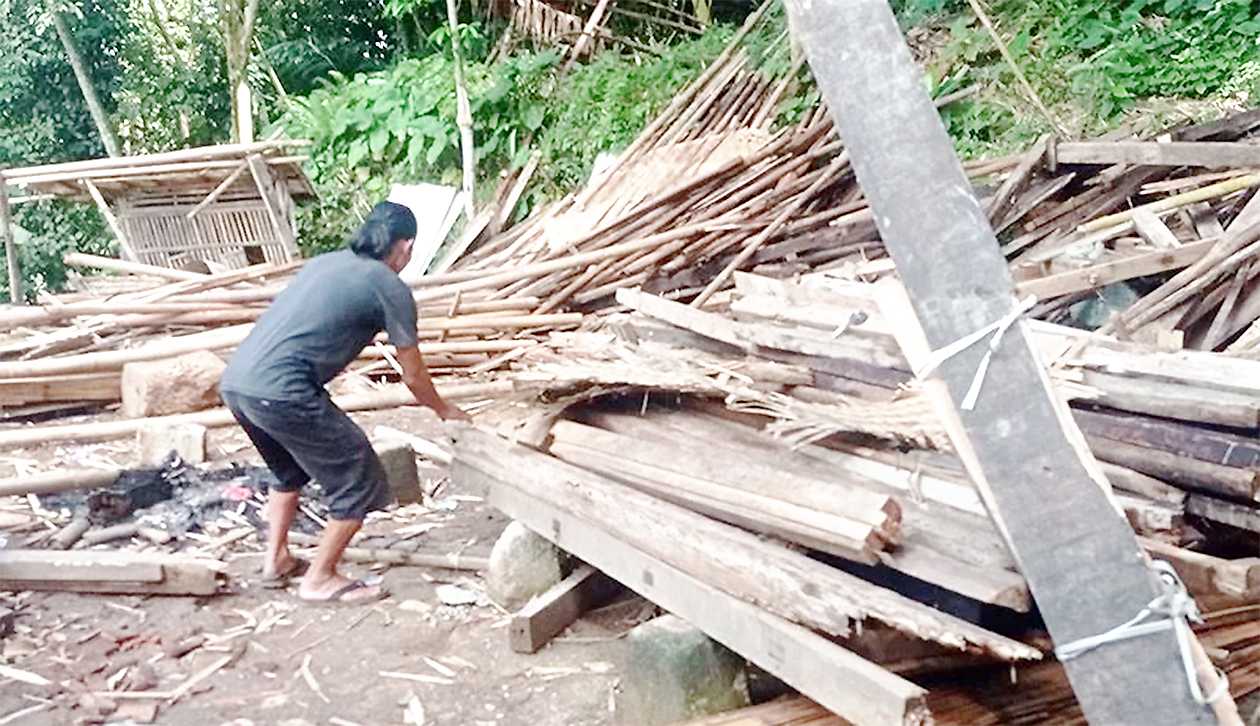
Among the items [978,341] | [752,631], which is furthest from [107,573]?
[978,341]

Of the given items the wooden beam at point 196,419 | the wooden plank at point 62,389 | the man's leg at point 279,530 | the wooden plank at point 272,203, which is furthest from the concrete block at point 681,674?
the wooden plank at point 272,203

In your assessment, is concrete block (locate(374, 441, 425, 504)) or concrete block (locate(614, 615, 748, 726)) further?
concrete block (locate(374, 441, 425, 504))

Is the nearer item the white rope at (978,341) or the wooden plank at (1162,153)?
the white rope at (978,341)

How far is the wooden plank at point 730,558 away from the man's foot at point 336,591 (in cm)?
85

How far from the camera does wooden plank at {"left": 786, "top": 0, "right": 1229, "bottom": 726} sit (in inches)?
78.9

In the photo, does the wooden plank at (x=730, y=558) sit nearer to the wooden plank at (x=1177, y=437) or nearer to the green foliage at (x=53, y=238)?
the wooden plank at (x=1177, y=437)

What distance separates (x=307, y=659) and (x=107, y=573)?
113 cm

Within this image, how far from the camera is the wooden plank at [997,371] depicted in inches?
78.9

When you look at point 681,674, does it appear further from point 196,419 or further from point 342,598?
point 196,419

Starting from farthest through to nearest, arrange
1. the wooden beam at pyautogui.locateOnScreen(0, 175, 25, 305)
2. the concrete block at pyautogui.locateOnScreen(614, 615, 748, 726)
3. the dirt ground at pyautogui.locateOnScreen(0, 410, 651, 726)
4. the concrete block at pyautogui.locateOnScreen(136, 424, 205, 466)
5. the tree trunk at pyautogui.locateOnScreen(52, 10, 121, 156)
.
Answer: the tree trunk at pyautogui.locateOnScreen(52, 10, 121, 156) → the wooden beam at pyautogui.locateOnScreen(0, 175, 25, 305) → the concrete block at pyautogui.locateOnScreen(136, 424, 205, 466) → the dirt ground at pyautogui.locateOnScreen(0, 410, 651, 726) → the concrete block at pyautogui.locateOnScreen(614, 615, 748, 726)

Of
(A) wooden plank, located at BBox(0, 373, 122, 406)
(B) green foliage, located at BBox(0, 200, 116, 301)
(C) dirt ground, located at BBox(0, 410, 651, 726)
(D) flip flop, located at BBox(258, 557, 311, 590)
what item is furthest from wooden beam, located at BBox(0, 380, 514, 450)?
(B) green foliage, located at BBox(0, 200, 116, 301)

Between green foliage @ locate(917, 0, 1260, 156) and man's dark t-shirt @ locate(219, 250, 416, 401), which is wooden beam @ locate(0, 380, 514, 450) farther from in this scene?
green foliage @ locate(917, 0, 1260, 156)

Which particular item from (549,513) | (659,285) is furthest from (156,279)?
(549,513)

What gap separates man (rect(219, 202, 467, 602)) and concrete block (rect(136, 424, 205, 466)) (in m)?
2.04
